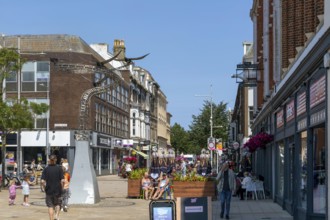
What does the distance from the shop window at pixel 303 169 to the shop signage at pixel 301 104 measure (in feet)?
1.74

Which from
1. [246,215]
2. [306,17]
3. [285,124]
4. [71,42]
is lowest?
[246,215]

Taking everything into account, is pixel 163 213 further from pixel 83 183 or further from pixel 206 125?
pixel 206 125

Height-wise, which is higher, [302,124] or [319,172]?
[302,124]

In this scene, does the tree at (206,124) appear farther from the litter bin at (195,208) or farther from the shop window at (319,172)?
the litter bin at (195,208)

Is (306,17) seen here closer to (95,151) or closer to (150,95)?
(95,151)

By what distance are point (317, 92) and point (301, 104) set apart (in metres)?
2.65

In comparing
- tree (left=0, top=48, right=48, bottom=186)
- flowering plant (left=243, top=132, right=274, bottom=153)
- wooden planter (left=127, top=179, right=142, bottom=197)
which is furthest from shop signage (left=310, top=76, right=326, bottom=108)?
tree (left=0, top=48, right=48, bottom=186)

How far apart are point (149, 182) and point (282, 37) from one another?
8.77 metres

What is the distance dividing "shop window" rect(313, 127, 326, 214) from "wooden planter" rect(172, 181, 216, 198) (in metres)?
9.93

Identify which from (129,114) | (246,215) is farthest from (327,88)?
(129,114)

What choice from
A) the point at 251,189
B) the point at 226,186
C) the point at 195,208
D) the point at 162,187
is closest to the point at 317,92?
the point at 195,208

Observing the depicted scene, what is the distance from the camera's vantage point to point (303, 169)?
1605 centimetres

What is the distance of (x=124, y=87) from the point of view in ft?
247

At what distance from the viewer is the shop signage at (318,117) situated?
12.7 metres
